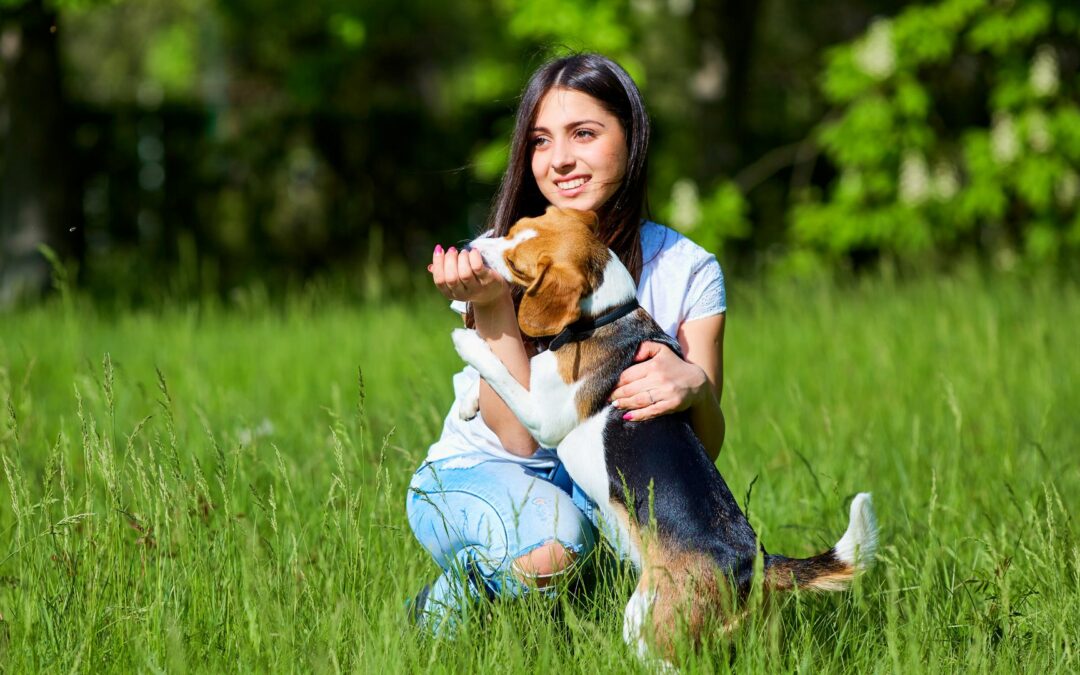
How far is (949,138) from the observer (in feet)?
36.2

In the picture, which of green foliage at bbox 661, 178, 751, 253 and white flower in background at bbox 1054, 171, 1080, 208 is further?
white flower in background at bbox 1054, 171, 1080, 208

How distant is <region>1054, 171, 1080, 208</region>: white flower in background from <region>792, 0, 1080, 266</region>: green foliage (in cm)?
1

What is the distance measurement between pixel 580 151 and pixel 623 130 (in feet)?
0.52

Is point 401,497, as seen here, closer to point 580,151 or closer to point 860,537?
point 580,151

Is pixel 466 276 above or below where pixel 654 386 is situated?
above

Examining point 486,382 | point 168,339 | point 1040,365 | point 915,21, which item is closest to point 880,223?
point 915,21

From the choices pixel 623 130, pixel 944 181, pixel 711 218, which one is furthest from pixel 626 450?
pixel 944 181

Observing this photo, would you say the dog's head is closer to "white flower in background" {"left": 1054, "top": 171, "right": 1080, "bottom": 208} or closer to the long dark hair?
the long dark hair

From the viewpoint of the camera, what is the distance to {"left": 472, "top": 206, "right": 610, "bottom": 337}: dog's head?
3002mm

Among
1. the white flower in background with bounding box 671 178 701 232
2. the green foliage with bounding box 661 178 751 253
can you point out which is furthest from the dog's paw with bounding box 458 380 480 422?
the green foliage with bounding box 661 178 751 253

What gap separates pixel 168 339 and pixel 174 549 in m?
4.77

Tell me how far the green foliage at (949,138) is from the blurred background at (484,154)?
23 millimetres

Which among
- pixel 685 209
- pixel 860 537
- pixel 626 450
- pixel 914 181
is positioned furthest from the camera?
pixel 914 181

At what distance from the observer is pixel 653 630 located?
2.74m
